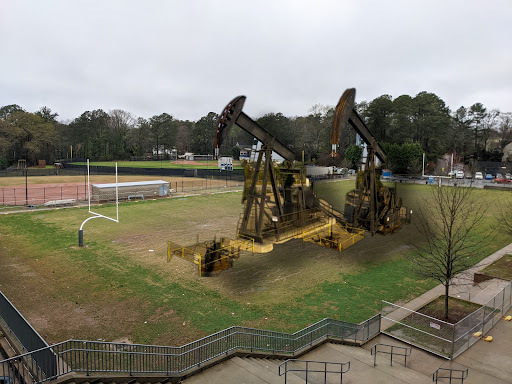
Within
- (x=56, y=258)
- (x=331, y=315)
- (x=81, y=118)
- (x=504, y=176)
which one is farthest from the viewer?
(x=81, y=118)

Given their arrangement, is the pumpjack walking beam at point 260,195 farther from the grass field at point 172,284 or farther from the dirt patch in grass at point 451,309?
the dirt patch in grass at point 451,309

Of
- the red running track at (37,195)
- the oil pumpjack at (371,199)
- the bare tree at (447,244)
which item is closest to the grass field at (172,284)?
the bare tree at (447,244)

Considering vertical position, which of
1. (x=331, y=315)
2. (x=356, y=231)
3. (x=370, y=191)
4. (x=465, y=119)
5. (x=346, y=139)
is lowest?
(x=331, y=315)

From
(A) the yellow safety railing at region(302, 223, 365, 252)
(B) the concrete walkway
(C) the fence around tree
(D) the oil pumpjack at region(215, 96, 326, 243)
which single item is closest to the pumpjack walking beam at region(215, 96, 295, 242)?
(D) the oil pumpjack at region(215, 96, 326, 243)

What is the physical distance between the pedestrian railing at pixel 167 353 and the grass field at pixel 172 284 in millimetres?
1878

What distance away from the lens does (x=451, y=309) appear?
15.4 meters

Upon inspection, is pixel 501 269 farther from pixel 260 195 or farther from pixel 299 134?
pixel 299 134

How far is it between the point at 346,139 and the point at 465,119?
48.0 m

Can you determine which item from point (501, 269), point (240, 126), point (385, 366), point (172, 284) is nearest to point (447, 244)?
point (501, 269)

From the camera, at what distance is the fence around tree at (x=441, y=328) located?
1155cm

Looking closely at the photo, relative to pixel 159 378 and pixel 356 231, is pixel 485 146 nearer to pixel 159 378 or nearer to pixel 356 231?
pixel 356 231

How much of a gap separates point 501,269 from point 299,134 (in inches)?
1325

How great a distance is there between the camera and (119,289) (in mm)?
17359

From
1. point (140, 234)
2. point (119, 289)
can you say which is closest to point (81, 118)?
point (140, 234)
